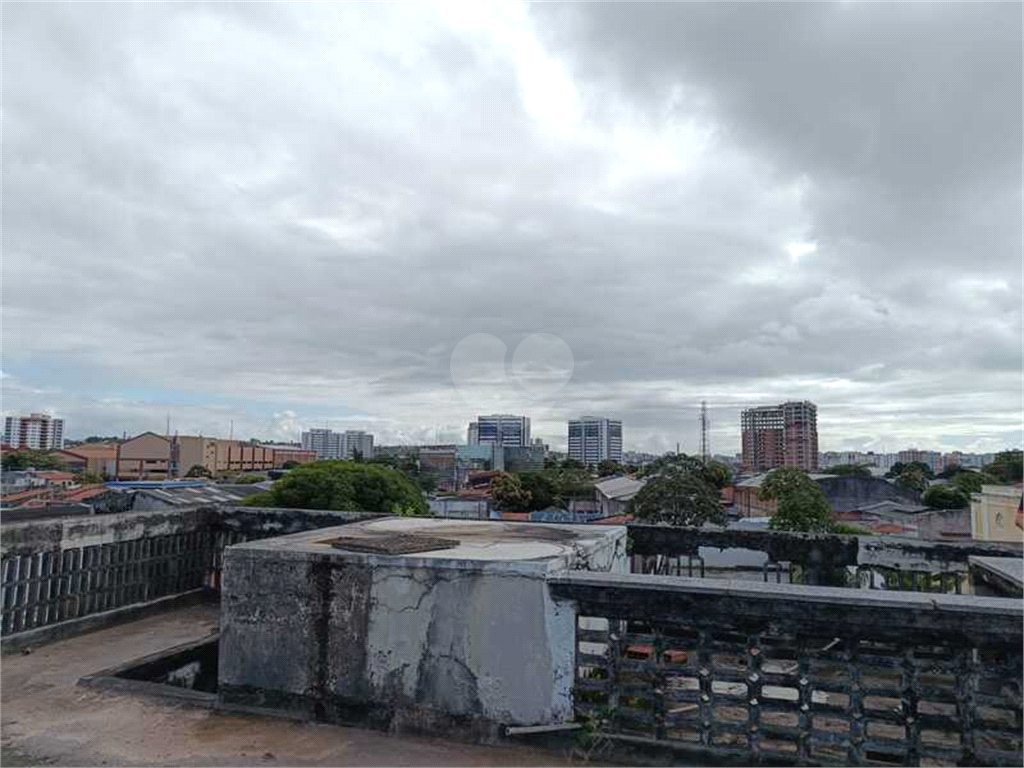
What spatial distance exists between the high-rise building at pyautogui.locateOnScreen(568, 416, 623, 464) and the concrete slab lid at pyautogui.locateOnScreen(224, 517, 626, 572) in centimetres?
8165

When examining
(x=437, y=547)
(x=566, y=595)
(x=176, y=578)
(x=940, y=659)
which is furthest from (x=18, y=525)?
(x=940, y=659)

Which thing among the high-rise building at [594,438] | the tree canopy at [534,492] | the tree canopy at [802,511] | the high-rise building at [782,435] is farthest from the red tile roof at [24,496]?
the high-rise building at [594,438]

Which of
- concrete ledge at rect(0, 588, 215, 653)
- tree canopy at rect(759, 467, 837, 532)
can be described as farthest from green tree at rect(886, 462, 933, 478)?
concrete ledge at rect(0, 588, 215, 653)

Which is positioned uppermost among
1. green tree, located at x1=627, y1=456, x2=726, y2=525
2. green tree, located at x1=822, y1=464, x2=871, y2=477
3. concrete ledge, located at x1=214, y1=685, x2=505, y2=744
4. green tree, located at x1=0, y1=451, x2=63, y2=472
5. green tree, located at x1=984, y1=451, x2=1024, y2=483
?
green tree, located at x1=984, y1=451, x2=1024, y2=483

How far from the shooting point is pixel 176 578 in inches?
287

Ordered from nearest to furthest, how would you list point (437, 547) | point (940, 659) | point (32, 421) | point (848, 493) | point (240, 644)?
point (940, 659) → point (240, 644) → point (437, 547) → point (848, 493) → point (32, 421)

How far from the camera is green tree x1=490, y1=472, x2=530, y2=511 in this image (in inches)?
1298

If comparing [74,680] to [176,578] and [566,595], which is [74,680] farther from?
[566,595]

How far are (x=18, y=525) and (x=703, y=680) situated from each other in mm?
5451

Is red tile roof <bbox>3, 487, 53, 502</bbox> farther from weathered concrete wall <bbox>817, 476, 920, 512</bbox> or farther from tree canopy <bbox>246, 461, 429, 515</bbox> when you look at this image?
weathered concrete wall <bbox>817, 476, 920, 512</bbox>

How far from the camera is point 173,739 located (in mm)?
3795

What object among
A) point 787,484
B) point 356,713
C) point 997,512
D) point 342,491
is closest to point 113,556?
point 356,713

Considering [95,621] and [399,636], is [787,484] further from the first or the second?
[399,636]

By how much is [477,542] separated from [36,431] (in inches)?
4261
